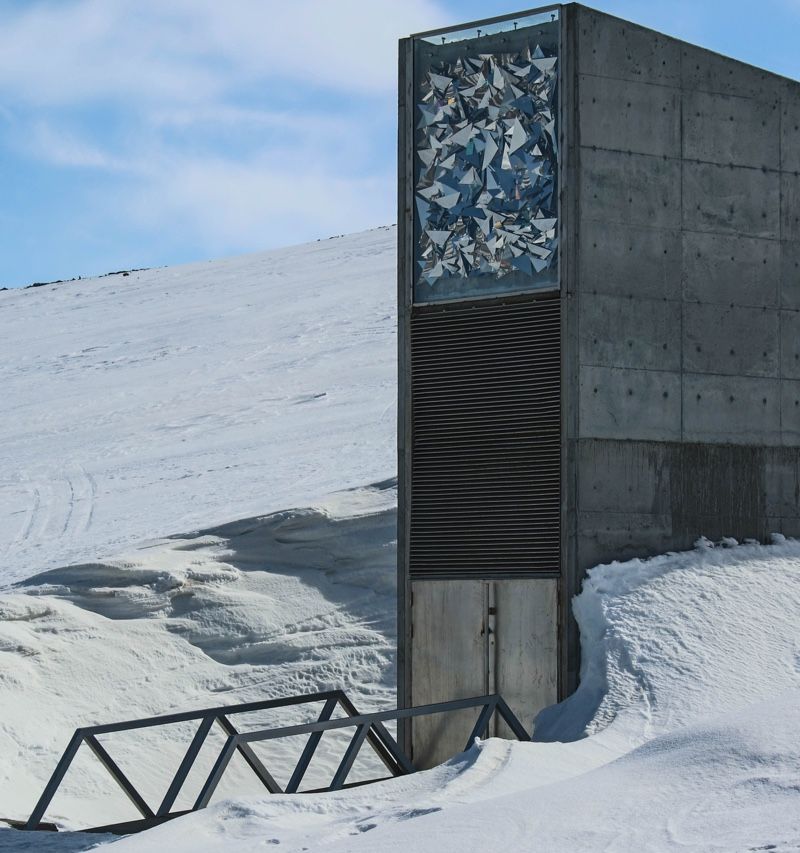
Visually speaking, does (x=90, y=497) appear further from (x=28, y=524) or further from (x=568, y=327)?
(x=568, y=327)

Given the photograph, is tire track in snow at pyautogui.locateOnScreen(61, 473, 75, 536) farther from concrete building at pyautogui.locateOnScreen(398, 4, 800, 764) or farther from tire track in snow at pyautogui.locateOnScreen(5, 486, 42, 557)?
concrete building at pyautogui.locateOnScreen(398, 4, 800, 764)

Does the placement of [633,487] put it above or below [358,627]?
above

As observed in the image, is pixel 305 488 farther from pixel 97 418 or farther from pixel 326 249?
pixel 326 249

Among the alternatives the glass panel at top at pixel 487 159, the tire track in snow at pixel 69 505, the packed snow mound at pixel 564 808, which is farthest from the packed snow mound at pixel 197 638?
the packed snow mound at pixel 564 808

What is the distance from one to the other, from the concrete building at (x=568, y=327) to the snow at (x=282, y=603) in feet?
1.73

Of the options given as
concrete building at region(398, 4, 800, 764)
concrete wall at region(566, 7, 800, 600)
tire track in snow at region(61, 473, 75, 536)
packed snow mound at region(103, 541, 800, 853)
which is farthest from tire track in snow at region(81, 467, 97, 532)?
packed snow mound at region(103, 541, 800, 853)

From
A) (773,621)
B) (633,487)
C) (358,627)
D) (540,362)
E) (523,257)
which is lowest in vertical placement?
(358,627)

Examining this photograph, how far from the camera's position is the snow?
7.04 metres

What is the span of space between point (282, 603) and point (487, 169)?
8.64 meters

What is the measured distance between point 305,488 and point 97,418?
7.89 meters

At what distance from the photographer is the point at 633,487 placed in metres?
10.4

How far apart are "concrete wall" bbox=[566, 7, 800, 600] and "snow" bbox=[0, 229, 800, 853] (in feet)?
1.50

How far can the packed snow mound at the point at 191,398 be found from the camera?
2106 centimetres

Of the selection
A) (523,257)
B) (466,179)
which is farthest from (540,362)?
(466,179)
